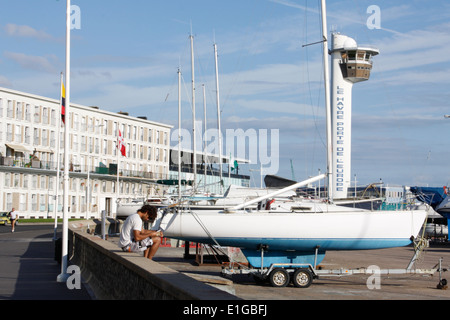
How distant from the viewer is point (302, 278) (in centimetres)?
1870

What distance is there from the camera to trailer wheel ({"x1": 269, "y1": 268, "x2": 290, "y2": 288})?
18.6 meters

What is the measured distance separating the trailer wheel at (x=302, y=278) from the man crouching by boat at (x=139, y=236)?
5.98 metres

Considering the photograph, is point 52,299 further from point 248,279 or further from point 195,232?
point 248,279

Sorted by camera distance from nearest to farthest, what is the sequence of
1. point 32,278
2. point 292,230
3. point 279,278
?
1. point 32,278
2. point 279,278
3. point 292,230

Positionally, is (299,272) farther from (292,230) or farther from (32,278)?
(32,278)

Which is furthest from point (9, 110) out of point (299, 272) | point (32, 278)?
point (299, 272)

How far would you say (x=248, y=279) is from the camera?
21.4 m

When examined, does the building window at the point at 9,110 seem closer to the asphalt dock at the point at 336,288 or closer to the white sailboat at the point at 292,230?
the asphalt dock at the point at 336,288

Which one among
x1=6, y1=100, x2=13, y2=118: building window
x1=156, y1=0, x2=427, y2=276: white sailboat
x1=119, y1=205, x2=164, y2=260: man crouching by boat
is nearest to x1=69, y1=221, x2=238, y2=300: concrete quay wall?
x1=119, y1=205, x2=164, y2=260: man crouching by boat

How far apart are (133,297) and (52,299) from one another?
14.1 ft

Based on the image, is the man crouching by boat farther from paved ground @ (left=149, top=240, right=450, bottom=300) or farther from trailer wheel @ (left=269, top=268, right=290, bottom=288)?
trailer wheel @ (left=269, top=268, right=290, bottom=288)

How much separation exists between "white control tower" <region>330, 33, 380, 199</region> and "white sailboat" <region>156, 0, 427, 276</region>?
42951 mm

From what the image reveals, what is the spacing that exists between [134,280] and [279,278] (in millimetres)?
9080
